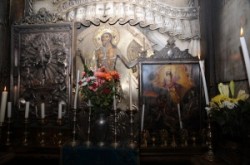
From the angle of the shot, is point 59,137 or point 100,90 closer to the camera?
point 100,90

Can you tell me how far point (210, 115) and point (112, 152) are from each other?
Result: 944mm

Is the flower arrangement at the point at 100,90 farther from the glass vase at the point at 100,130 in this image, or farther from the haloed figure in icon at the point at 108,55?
the haloed figure in icon at the point at 108,55

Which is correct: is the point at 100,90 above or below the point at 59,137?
above

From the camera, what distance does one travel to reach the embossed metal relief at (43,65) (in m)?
3.48

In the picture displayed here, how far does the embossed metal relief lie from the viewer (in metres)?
3.48

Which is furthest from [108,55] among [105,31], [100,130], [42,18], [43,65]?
[100,130]

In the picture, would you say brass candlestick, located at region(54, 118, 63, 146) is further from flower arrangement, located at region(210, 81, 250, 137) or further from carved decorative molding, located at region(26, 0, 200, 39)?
flower arrangement, located at region(210, 81, 250, 137)

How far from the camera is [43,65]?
3.50 metres

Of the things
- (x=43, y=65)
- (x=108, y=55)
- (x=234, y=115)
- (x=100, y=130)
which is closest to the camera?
(x=234, y=115)

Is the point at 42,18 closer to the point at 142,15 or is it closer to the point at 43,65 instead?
the point at 43,65

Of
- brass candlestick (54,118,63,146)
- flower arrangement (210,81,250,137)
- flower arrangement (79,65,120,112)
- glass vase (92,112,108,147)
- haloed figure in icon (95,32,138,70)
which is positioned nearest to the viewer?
flower arrangement (210,81,250,137)

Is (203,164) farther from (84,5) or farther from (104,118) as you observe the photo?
(84,5)

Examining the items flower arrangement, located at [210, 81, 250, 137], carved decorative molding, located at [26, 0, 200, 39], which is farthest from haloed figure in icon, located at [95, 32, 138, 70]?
flower arrangement, located at [210, 81, 250, 137]

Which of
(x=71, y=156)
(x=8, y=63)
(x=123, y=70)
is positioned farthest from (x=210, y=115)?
(x=8, y=63)
